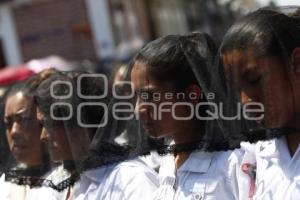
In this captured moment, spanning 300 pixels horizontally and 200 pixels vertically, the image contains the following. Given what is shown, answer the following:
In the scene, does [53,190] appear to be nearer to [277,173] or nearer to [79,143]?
[79,143]

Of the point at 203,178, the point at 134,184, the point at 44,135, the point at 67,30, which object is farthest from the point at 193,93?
the point at 67,30

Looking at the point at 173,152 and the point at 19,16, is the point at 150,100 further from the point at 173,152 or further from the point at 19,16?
the point at 19,16

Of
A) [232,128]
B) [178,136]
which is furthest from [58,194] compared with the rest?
[232,128]

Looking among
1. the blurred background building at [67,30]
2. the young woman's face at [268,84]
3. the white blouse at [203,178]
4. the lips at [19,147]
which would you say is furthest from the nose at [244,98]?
the blurred background building at [67,30]

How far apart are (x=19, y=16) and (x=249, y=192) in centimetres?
1340

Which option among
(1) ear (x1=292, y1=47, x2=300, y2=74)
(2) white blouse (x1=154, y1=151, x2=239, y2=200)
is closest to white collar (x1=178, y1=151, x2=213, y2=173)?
(2) white blouse (x1=154, y1=151, x2=239, y2=200)

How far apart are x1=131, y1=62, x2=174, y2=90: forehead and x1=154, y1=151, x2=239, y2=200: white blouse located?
245 millimetres

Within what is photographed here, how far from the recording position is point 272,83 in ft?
7.40

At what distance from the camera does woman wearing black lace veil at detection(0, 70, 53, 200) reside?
10.9 ft

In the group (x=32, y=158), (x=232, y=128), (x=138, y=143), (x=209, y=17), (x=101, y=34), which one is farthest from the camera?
(x=101, y=34)

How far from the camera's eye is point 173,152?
2.67 metres

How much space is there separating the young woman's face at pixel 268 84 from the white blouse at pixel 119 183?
60 centimetres

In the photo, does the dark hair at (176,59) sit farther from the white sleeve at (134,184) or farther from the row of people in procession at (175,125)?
the white sleeve at (134,184)

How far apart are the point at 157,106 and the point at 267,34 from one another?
1.59 feet
